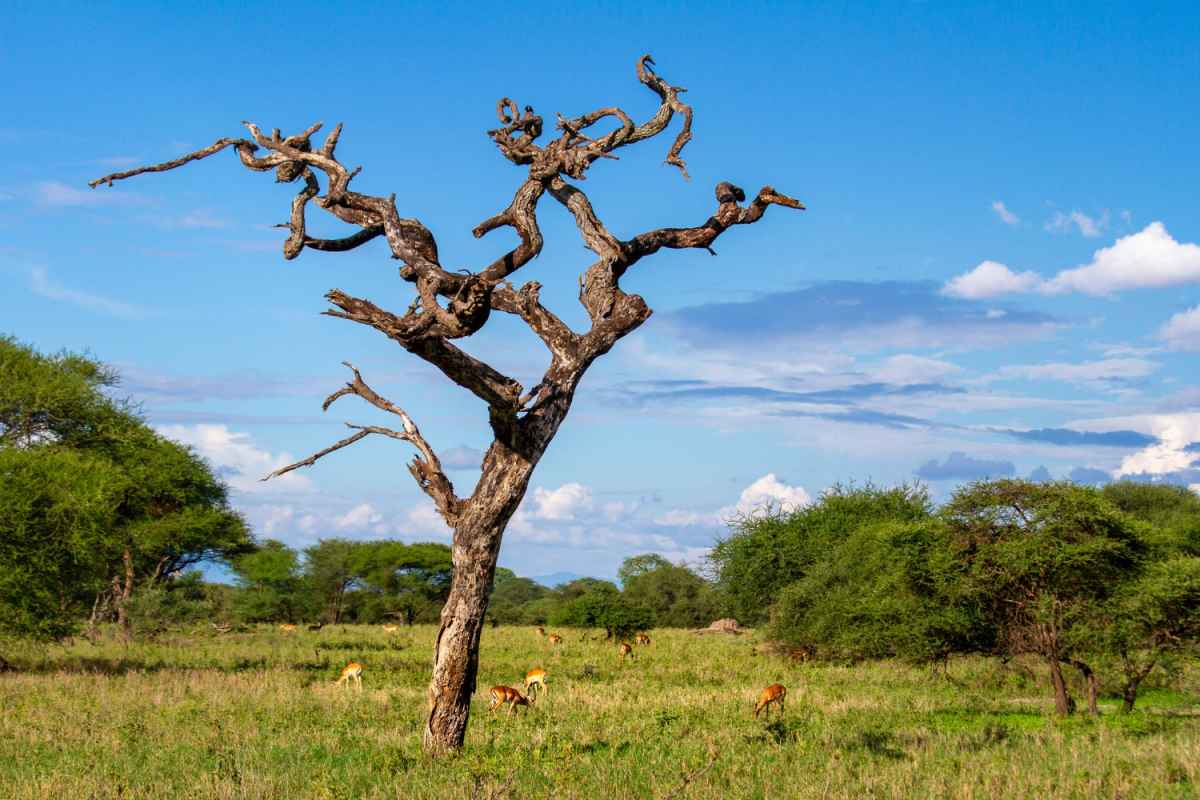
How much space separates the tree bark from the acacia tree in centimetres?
1

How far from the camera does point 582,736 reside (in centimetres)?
1588

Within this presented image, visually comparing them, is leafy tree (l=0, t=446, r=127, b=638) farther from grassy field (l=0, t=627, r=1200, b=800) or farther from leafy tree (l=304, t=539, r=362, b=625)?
leafy tree (l=304, t=539, r=362, b=625)

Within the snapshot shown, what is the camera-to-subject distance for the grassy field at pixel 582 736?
1164 centimetres

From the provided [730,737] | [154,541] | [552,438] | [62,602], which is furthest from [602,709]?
[154,541]

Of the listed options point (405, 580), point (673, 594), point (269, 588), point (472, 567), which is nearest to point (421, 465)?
point (472, 567)

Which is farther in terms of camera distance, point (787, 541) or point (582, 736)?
point (787, 541)

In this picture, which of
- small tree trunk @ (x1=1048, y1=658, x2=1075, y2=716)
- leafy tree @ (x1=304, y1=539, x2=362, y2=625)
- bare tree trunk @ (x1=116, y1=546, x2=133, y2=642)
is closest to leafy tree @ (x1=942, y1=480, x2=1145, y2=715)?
small tree trunk @ (x1=1048, y1=658, x2=1075, y2=716)

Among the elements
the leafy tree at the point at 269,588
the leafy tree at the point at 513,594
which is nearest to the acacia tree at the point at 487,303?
the leafy tree at the point at 269,588

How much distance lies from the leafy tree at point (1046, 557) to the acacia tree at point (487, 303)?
10336mm

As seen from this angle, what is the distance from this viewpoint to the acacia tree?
12.0 metres

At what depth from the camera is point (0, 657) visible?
2739 centimetres

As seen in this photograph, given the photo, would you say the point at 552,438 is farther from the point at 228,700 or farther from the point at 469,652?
the point at 228,700

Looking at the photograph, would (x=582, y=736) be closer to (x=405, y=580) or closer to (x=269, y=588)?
(x=269, y=588)

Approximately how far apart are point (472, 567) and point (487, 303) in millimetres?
3000
